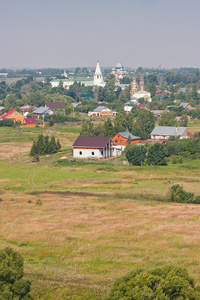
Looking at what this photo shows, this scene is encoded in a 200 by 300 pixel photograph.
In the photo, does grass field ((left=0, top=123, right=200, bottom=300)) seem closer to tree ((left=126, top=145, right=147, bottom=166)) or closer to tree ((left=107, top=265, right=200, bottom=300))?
tree ((left=126, top=145, right=147, bottom=166))

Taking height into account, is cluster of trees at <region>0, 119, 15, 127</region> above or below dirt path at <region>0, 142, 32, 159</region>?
above

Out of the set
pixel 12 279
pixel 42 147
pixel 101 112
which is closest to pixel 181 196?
pixel 12 279

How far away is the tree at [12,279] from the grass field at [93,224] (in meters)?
1.12

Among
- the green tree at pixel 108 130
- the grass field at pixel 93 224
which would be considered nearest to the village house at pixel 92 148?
the grass field at pixel 93 224

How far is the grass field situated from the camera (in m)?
19.0

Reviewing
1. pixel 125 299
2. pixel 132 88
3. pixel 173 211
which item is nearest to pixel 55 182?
pixel 173 211

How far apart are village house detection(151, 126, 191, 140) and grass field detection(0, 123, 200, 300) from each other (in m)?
19.8

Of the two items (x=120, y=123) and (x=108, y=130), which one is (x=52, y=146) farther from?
(x=120, y=123)

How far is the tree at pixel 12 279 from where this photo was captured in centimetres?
1531

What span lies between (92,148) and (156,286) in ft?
149

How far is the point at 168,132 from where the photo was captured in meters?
73.6

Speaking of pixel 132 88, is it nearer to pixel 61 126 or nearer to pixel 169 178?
pixel 61 126

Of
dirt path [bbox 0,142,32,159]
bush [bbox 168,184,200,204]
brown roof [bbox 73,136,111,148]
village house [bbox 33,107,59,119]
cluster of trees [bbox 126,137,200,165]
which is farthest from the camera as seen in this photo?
village house [bbox 33,107,59,119]

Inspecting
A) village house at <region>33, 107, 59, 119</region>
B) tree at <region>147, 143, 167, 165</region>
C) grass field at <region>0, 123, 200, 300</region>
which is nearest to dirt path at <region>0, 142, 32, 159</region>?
grass field at <region>0, 123, 200, 300</region>
